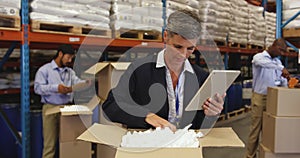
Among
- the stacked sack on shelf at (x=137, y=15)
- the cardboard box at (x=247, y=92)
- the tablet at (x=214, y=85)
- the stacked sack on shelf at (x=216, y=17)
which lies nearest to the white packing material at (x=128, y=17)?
the stacked sack on shelf at (x=137, y=15)

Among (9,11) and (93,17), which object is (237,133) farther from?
(9,11)

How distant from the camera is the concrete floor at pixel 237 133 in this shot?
4.56 m

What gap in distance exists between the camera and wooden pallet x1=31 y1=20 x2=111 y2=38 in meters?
3.13

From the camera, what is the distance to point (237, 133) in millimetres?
5902

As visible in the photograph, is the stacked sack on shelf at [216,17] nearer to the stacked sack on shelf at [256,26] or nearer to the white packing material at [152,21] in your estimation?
the stacked sack on shelf at [256,26]

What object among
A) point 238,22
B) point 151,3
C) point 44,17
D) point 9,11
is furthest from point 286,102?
point 238,22

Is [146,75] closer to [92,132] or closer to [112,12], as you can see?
[92,132]

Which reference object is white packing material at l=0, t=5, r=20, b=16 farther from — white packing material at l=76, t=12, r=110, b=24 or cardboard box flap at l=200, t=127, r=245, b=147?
cardboard box flap at l=200, t=127, r=245, b=147

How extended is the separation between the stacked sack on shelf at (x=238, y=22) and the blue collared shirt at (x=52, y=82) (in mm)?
3925

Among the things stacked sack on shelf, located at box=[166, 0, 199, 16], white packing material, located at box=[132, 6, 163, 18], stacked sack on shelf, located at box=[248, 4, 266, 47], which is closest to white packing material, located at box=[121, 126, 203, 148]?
white packing material, located at box=[132, 6, 163, 18]

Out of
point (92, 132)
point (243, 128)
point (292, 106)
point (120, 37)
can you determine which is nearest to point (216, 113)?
point (92, 132)

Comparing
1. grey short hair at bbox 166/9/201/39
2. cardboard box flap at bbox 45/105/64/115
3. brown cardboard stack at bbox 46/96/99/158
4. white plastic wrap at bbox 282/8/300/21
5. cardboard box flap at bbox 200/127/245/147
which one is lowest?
brown cardboard stack at bbox 46/96/99/158

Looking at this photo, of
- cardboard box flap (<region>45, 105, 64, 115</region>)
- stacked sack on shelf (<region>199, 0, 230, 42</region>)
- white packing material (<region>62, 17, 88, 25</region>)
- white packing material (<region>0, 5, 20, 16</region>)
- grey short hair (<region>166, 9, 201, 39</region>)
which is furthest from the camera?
stacked sack on shelf (<region>199, 0, 230, 42</region>)

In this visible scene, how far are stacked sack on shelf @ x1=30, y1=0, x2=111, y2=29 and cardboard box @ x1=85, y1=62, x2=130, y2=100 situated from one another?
0.58 meters
